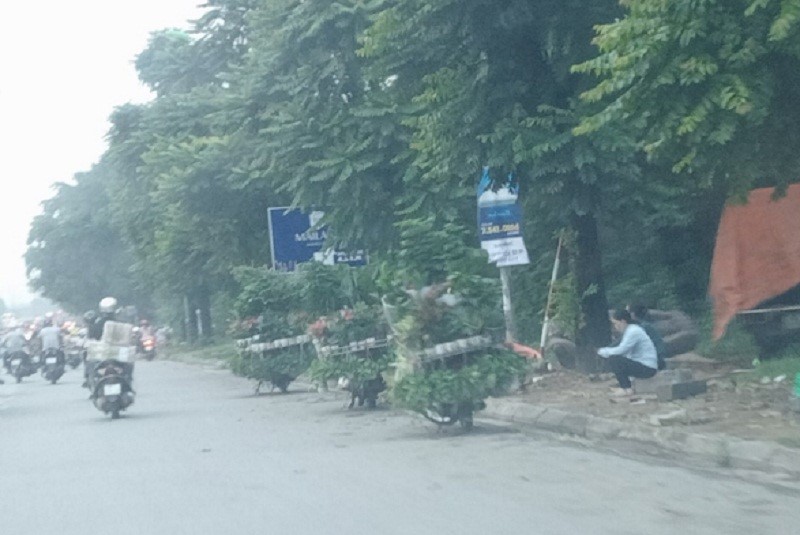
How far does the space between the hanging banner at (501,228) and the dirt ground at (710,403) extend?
1.75 m

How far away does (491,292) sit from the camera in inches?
522

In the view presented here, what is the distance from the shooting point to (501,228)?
17.1 m

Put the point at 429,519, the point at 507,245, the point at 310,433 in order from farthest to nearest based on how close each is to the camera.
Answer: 1. the point at 507,245
2. the point at 310,433
3. the point at 429,519

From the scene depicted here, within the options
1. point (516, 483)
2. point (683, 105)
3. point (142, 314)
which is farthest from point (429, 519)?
point (142, 314)

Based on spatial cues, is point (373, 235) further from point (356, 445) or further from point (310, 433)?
point (356, 445)

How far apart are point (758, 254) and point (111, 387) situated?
9.32 meters

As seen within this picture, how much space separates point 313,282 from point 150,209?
21.0 m

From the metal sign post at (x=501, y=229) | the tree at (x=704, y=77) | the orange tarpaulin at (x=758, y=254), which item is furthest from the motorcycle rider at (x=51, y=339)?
the tree at (x=704, y=77)

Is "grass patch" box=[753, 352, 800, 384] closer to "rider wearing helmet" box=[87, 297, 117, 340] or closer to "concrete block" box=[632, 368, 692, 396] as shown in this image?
"concrete block" box=[632, 368, 692, 396]

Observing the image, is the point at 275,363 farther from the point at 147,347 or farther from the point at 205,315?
the point at 205,315

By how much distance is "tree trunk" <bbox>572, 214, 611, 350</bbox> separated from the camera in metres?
17.2

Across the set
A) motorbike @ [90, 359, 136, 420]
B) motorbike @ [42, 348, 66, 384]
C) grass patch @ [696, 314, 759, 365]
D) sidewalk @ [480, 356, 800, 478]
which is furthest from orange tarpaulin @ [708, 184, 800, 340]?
motorbike @ [42, 348, 66, 384]

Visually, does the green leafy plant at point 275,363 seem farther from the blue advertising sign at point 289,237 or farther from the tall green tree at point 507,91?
the tall green tree at point 507,91

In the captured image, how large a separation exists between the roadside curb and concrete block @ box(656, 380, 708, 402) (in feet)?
3.48
